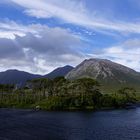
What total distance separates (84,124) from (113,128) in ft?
54.2

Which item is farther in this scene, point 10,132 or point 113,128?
point 113,128

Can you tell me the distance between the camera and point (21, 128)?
11575 centimetres

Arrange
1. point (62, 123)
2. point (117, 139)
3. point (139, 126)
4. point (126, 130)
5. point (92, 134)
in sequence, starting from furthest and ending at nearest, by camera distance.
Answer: point (62, 123) → point (139, 126) → point (126, 130) → point (92, 134) → point (117, 139)

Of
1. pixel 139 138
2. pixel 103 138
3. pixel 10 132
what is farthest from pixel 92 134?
pixel 10 132

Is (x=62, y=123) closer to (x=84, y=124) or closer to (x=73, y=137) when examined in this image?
(x=84, y=124)

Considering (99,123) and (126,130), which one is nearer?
(126,130)

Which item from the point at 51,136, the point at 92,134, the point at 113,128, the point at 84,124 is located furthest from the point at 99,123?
the point at 51,136

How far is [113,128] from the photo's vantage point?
117562 mm

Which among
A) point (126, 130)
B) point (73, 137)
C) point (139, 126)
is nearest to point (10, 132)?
point (73, 137)

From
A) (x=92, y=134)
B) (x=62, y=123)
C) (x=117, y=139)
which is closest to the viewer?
(x=117, y=139)

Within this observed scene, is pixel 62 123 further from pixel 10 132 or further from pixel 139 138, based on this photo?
pixel 139 138

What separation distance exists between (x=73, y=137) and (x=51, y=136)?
6.96m

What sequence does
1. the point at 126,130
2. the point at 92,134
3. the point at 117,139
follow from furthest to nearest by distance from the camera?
the point at 126,130, the point at 92,134, the point at 117,139

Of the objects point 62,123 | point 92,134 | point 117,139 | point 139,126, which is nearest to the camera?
point 117,139
